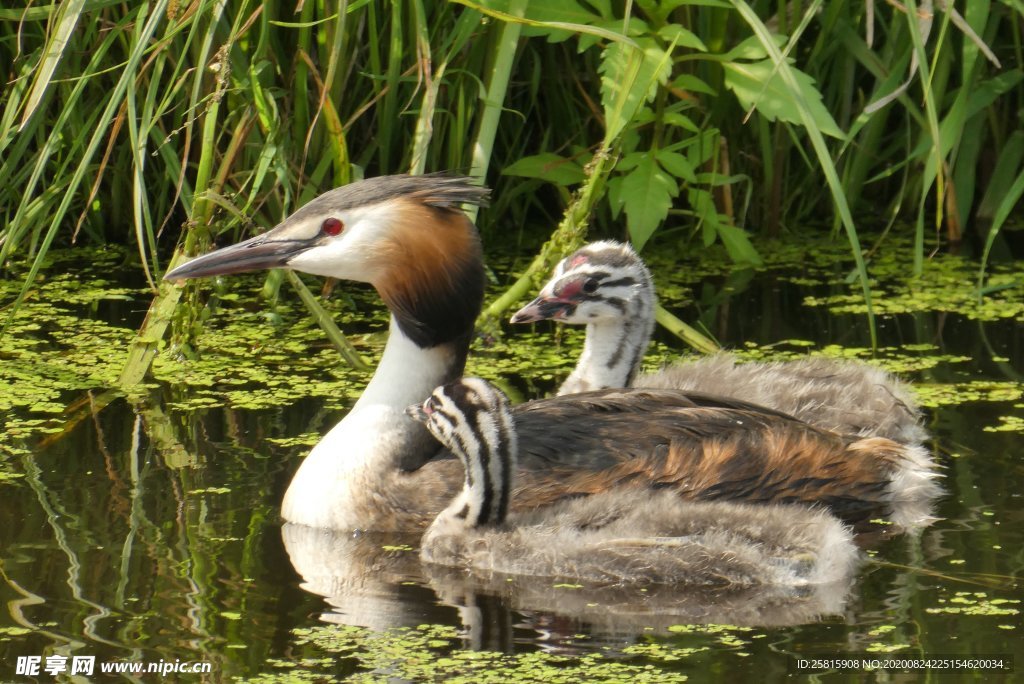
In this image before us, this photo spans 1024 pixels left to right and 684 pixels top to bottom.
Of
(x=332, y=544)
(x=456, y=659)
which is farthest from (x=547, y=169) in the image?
(x=456, y=659)

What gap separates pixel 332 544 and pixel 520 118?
2.80 metres

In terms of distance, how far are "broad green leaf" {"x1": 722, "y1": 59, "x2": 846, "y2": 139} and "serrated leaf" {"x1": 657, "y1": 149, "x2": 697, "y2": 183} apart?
1.05 feet

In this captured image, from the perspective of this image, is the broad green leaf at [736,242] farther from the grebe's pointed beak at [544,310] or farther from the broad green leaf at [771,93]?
the grebe's pointed beak at [544,310]

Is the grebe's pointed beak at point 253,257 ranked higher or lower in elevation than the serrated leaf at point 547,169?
lower

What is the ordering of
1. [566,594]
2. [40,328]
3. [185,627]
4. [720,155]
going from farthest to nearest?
[720,155] < [40,328] < [566,594] < [185,627]

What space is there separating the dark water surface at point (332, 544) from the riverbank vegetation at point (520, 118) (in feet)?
0.92

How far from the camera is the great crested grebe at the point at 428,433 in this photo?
4871 millimetres

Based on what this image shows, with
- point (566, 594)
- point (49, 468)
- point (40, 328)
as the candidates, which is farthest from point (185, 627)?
point (40, 328)

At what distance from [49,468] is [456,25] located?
1.96m

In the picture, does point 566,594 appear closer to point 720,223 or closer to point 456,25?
point 456,25

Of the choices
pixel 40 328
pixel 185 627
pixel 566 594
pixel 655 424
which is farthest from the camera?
pixel 40 328

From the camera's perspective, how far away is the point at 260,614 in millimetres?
4320

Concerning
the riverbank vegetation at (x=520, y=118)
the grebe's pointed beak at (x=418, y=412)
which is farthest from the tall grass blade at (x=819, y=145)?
the grebe's pointed beak at (x=418, y=412)

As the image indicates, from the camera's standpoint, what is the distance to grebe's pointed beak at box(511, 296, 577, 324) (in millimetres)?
5688
